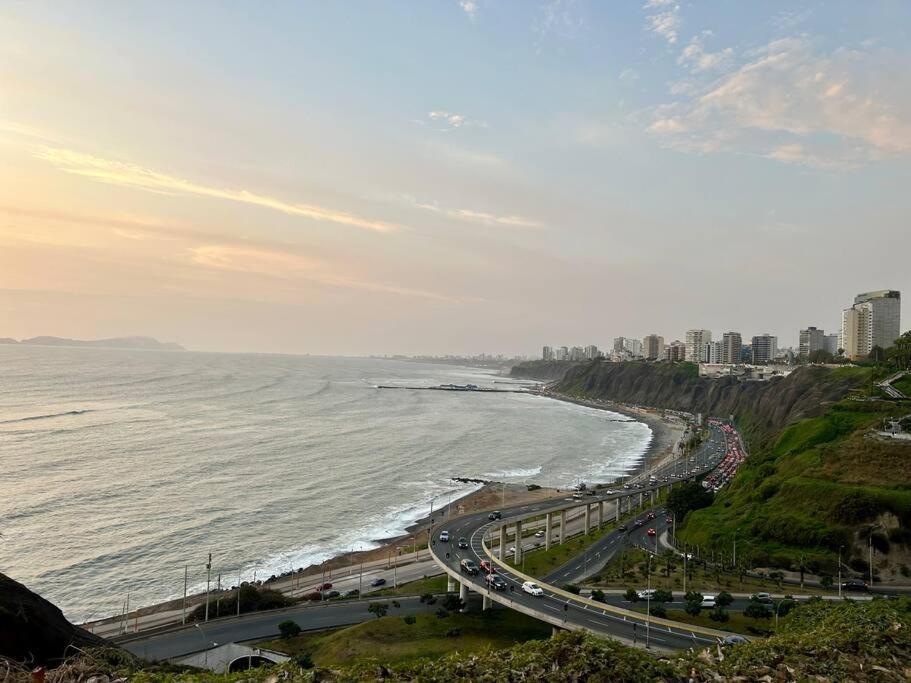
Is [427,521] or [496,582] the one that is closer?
[496,582]

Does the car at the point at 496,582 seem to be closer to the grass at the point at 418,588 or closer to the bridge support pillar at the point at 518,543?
the grass at the point at 418,588

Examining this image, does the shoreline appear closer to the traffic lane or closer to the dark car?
the traffic lane

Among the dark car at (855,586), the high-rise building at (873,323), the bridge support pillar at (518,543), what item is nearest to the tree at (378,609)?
the bridge support pillar at (518,543)

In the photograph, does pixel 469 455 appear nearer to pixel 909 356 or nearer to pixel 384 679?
pixel 909 356

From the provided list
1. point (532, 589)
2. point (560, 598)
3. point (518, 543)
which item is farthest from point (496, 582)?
point (518, 543)

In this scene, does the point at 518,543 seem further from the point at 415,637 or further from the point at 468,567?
the point at 415,637

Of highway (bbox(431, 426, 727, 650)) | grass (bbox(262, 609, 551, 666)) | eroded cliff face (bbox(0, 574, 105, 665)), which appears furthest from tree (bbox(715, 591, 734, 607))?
eroded cliff face (bbox(0, 574, 105, 665))
